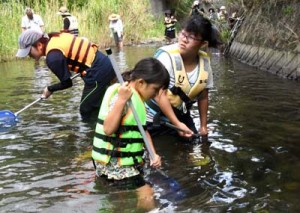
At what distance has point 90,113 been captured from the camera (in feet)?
19.4

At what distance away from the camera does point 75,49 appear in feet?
17.7

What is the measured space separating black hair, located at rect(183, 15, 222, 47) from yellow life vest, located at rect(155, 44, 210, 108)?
284 mm

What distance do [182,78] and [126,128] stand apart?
49.4 inches

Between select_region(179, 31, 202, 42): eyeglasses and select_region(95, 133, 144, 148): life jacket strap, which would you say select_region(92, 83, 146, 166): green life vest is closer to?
select_region(95, 133, 144, 148): life jacket strap

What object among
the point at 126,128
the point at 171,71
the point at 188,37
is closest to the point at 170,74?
the point at 171,71

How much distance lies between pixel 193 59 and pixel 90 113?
5.63 ft

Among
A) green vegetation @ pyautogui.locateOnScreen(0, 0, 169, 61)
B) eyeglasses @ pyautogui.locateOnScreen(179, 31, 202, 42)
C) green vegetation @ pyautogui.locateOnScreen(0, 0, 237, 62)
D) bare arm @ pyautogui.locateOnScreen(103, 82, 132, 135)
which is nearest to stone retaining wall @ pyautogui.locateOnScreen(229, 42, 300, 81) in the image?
green vegetation @ pyautogui.locateOnScreen(0, 0, 237, 62)

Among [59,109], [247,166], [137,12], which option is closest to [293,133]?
[247,166]

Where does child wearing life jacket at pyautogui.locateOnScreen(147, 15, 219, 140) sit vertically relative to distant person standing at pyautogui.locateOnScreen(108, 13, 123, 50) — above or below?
above

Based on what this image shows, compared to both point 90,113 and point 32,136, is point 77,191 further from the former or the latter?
point 32,136

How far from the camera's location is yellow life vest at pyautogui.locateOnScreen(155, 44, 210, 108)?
466 centimetres

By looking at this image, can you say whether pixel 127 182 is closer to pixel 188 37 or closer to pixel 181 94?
pixel 181 94

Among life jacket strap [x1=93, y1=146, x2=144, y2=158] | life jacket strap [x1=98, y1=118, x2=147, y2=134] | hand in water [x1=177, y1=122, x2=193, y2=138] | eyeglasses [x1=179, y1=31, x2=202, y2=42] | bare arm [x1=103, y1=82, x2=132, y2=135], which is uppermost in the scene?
eyeglasses [x1=179, y1=31, x2=202, y2=42]

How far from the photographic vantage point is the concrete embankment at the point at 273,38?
977 cm
